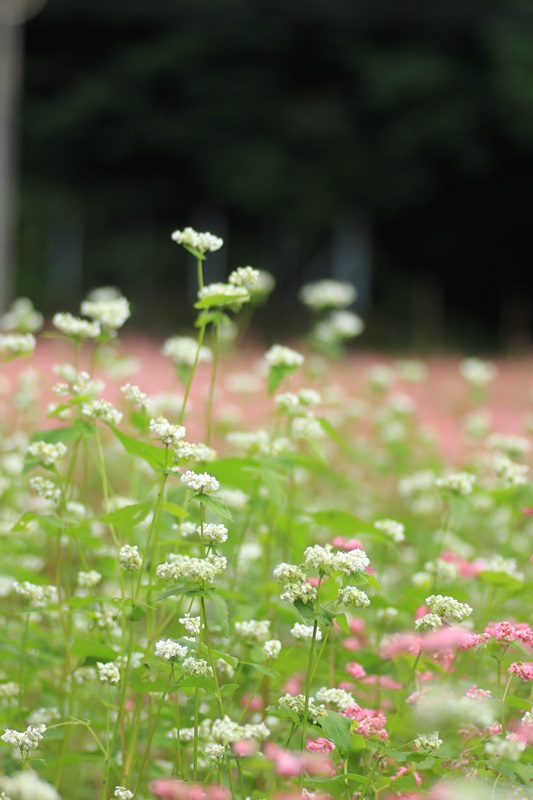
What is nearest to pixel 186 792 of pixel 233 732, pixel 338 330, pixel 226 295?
pixel 233 732

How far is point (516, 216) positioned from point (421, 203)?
1.74 m

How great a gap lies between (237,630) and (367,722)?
30 centimetres

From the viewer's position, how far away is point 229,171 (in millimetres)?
18078

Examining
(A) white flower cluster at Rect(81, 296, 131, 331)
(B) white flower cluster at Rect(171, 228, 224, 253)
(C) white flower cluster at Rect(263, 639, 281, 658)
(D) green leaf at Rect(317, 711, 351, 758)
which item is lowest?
(D) green leaf at Rect(317, 711, 351, 758)

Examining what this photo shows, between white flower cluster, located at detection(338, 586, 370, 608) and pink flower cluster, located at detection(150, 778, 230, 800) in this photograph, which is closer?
pink flower cluster, located at detection(150, 778, 230, 800)

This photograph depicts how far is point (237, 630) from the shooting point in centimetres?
165

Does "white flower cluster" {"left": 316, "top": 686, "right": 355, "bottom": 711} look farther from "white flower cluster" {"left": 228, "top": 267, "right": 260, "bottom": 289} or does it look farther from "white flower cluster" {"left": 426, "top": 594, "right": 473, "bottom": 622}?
"white flower cluster" {"left": 228, "top": 267, "right": 260, "bottom": 289}

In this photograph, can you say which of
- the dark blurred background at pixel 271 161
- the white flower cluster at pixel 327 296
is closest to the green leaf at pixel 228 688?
the white flower cluster at pixel 327 296

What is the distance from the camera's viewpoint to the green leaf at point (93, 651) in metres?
1.60

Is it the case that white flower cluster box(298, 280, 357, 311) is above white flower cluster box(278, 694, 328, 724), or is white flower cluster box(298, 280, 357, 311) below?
above

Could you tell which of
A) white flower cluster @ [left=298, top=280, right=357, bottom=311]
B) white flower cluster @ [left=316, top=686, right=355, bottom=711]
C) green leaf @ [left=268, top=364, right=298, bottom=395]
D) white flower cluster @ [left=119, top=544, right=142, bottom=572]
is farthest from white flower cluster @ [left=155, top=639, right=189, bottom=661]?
white flower cluster @ [left=298, top=280, right=357, bottom=311]

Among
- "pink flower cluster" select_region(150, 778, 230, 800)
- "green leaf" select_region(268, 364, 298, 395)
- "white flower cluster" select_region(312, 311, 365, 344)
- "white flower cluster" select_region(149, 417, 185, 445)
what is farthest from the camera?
"white flower cluster" select_region(312, 311, 365, 344)

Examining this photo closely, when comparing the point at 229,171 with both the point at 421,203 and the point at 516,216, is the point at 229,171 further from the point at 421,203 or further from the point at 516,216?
the point at 516,216

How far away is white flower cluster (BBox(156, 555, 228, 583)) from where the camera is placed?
1.32 meters
